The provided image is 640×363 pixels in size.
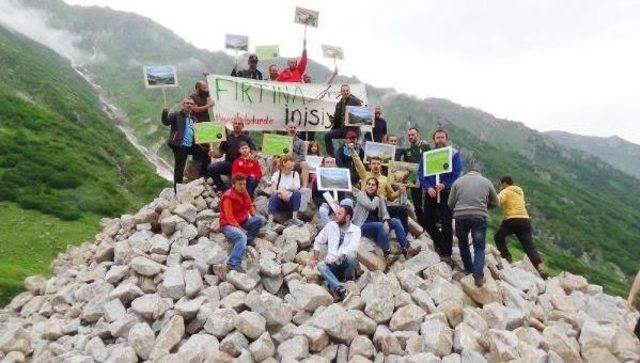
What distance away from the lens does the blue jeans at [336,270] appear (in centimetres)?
1204

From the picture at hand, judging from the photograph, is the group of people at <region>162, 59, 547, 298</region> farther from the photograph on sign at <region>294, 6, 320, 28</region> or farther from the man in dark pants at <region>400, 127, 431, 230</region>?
the photograph on sign at <region>294, 6, 320, 28</region>

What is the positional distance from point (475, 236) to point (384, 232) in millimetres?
2087

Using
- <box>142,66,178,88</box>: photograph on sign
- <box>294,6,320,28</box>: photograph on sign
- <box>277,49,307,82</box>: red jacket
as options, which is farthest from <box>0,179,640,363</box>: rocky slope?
<box>294,6,320,28</box>: photograph on sign

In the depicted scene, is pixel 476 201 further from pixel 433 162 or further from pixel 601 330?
pixel 601 330

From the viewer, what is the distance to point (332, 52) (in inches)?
770

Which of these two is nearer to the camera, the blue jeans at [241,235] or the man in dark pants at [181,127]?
the blue jeans at [241,235]

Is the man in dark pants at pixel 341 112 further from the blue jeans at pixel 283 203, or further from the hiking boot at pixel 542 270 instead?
the hiking boot at pixel 542 270

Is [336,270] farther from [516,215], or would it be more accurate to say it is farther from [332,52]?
[332,52]

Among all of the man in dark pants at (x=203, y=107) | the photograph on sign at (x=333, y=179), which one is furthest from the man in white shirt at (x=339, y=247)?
the man in dark pants at (x=203, y=107)

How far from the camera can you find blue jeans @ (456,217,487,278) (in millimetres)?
12383

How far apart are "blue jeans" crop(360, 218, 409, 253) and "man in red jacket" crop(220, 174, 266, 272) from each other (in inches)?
97.5

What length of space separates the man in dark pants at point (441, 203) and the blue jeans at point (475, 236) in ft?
3.18

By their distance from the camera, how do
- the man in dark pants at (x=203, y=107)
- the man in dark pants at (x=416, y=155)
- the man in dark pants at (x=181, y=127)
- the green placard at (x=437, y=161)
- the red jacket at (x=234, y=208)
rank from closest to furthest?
the red jacket at (x=234, y=208) → the green placard at (x=437, y=161) → the man in dark pants at (x=416, y=155) → the man in dark pants at (x=181, y=127) → the man in dark pants at (x=203, y=107)

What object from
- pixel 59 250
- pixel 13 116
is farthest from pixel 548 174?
pixel 59 250
